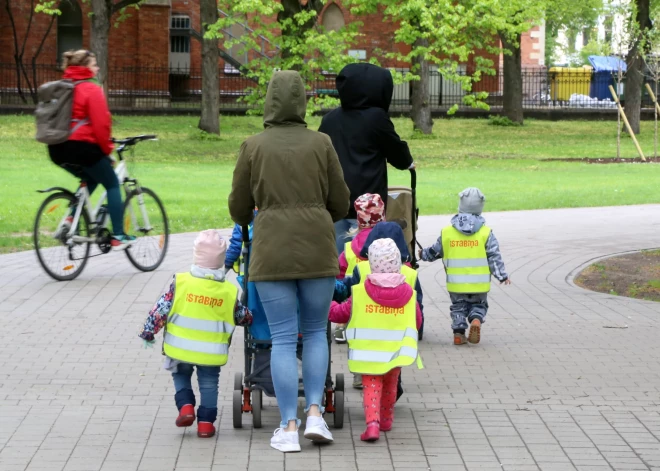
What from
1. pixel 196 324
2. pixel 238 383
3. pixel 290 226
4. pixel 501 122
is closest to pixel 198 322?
pixel 196 324

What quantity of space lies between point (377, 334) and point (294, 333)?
464 millimetres

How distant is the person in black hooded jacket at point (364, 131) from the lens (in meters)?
7.62

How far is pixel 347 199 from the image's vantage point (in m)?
5.82

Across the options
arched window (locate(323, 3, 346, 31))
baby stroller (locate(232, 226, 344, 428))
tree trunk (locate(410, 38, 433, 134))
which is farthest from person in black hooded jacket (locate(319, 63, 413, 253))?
arched window (locate(323, 3, 346, 31))

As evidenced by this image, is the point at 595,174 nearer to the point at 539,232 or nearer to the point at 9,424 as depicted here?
the point at 539,232

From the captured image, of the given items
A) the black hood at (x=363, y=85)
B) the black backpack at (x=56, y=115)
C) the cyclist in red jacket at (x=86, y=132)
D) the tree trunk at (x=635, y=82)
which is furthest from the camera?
the tree trunk at (x=635, y=82)

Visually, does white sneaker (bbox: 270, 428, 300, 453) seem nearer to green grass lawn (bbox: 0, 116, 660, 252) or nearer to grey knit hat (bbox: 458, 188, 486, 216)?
grey knit hat (bbox: 458, 188, 486, 216)

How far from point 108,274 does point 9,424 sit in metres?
5.15

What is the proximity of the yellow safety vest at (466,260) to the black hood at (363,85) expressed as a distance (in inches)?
46.7

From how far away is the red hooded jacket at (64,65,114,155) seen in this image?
1015 centimetres

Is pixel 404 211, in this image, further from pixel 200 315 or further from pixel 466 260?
pixel 200 315

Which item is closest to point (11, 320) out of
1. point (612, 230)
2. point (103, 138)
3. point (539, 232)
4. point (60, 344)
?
point (60, 344)

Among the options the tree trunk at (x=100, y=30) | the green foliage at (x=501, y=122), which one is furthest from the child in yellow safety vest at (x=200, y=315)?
the green foliage at (x=501, y=122)

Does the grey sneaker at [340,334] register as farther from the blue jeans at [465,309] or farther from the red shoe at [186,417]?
the red shoe at [186,417]
